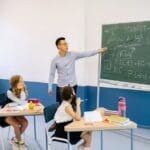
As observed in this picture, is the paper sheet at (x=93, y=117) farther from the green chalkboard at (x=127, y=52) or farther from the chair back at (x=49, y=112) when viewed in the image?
the green chalkboard at (x=127, y=52)

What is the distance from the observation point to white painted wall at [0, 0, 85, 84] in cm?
590

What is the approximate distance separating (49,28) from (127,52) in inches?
80.5

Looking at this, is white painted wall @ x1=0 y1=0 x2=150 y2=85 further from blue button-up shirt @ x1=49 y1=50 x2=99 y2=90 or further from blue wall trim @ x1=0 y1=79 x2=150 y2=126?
blue button-up shirt @ x1=49 y1=50 x2=99 y2=90

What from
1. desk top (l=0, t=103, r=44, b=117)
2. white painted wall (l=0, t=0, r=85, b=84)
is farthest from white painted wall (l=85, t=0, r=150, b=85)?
desk top (l=0, t=103, r=44, b=117)

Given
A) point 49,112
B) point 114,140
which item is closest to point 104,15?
point 114,140

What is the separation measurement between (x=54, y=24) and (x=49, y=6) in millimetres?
380

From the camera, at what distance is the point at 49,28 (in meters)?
6.33

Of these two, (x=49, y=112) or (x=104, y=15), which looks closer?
(x=49, y=112)

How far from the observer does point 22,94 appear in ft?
14.5

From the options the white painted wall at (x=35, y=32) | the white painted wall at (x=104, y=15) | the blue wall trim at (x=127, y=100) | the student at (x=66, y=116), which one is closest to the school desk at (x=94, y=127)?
the student at (x=66, y=116)

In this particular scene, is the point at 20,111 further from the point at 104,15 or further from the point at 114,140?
the point at 104,15

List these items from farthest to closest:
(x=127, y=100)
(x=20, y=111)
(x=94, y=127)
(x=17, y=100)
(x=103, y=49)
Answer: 1. (x=127, y=100)
2. (x=103, y=49)
3. (x=17, y=100)
4. (x=20, y=111)
5. (x=94, y=127)

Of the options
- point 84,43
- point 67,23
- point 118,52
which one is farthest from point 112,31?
point 67,23

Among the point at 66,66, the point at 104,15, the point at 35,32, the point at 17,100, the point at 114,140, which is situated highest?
the point at 104,15
